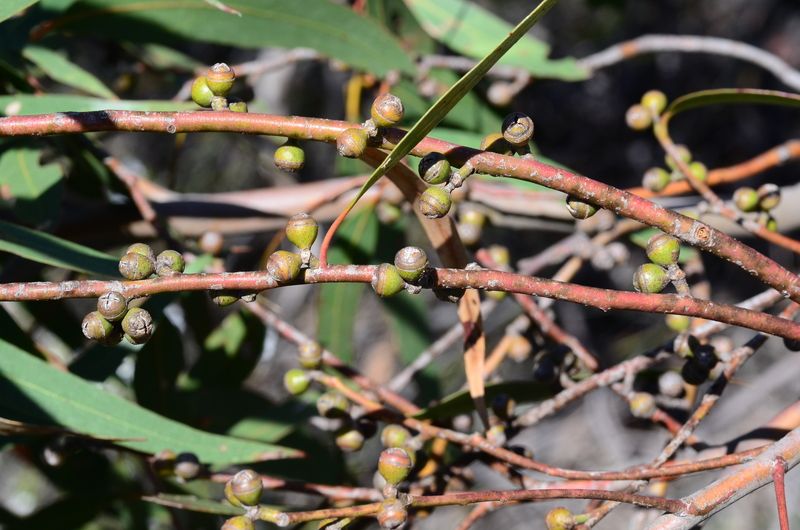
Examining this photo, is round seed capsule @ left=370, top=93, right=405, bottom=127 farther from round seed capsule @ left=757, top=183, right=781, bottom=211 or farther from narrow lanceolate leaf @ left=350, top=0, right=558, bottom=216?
round seed capsule @ left=757, top=183, right=781, bottom=211

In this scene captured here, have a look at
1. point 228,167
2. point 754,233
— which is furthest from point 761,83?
point 754,233

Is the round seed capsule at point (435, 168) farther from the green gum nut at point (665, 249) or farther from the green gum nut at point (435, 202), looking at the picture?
the green gum nut at point (665, 249)

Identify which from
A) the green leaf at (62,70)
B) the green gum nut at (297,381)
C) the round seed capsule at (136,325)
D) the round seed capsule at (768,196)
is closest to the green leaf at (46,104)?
the green leaf at (62,70)

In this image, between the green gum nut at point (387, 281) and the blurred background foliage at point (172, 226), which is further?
the blurred background foliage at point (172, 226)

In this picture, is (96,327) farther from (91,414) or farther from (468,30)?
(468,30)

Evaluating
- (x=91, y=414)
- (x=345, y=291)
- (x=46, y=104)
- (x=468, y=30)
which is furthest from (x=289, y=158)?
(x=468, y=30)

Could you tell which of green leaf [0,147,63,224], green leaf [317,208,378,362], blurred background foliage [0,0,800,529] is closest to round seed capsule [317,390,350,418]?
blurred background foliage [0,0,800,529]
